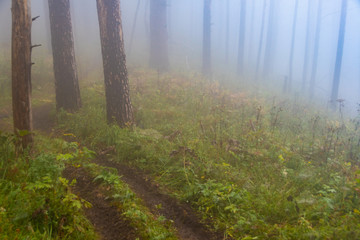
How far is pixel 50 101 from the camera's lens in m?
10.7

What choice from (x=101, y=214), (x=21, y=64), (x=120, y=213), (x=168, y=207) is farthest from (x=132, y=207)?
(x=21, y=64)

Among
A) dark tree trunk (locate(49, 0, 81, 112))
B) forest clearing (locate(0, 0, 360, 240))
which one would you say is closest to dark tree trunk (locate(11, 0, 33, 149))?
forest clearing (locate(0, 0, 360, 240))

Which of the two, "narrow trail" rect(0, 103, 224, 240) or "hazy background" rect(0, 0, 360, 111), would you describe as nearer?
"narrow trail" rect(0, 103, 224, 240)

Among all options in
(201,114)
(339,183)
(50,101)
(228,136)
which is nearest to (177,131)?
(228,136)

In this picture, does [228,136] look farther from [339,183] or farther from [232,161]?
[339,183]

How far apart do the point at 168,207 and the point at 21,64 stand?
4.02 meters

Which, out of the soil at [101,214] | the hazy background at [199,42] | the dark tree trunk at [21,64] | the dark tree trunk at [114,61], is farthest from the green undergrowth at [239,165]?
the hazy background at [199,42]

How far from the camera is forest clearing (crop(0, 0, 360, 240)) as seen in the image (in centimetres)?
349

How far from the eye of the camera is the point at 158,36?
19281 millimetres

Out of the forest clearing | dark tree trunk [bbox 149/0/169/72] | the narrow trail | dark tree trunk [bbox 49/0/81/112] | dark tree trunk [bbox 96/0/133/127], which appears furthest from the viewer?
dark tree trunk [bbox 149/0/169/72]

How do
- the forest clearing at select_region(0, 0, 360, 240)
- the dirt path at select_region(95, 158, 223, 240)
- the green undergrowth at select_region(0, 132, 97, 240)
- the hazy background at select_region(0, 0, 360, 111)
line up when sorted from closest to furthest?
the green undergrowth at select_region(0, 132, 97, 240) < the forest clearing at select_region(0, 0, 360, 240) < the dirt path at select_region(95, 158, 223, 240) < the hazy background at select_region(0, 0, 360, 111)

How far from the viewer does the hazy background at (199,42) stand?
78.1 feet

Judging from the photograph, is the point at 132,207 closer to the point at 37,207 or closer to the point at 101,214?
the point at 101,214

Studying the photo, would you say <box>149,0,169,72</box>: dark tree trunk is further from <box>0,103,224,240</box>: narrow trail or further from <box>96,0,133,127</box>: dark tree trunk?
<box>0,103,224,240</box>: narrow trail
